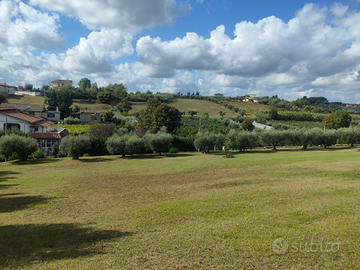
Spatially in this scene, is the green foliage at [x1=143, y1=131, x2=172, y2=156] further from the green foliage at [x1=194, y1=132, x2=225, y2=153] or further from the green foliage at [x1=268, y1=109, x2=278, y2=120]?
the green foliage at [x1=268, y1=109, x2=278, y2=120]

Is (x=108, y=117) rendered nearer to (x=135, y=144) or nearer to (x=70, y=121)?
(x=70, y=121)

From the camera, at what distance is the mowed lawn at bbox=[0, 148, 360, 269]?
22.8ft

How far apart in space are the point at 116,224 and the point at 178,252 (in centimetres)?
362

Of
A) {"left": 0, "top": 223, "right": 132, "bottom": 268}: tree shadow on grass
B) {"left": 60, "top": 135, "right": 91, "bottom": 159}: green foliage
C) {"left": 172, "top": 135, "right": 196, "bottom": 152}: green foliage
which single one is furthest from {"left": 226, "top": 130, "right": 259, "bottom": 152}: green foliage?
{"left": 0, "top": 223, "right": 132, "bottom": 268}: tree shadow on grass

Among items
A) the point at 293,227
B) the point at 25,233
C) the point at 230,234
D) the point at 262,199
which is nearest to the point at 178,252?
the point at 230,234

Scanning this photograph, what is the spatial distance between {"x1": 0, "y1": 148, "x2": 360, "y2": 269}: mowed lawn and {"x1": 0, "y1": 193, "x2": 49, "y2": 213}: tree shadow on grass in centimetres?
6

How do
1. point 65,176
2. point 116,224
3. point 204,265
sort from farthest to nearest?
point 65,176 < point 116,224 < point 204,265

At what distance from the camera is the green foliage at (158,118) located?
63.7 metres

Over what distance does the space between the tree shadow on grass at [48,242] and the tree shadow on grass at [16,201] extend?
Answer: 3309mm

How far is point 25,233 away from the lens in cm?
891

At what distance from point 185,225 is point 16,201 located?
35.5 ft

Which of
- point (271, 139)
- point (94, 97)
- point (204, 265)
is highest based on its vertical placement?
point (94, 97)

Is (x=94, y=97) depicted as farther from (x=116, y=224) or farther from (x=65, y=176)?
(x=116, y=224)

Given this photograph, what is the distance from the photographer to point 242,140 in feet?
144
